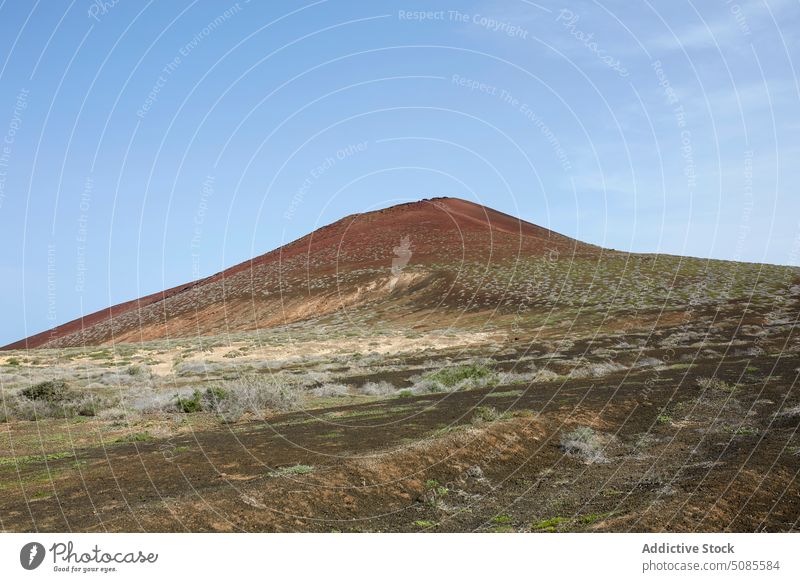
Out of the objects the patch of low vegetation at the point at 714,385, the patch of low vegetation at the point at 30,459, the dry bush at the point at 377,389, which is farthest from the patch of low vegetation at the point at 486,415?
the patch of low vegetation at the point at 30,459

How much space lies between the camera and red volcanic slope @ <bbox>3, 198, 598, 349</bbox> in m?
80.7

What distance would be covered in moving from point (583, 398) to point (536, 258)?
6143 cm

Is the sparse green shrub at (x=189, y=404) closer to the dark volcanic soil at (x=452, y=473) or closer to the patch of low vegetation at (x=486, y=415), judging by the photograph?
the dark volcanic soil at (x=452, y=473)

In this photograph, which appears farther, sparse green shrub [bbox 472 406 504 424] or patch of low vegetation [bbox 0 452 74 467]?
sparse green shrub [bbox 472 406 504 424]

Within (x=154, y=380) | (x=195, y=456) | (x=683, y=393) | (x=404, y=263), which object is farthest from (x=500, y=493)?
(x=404, y=263)

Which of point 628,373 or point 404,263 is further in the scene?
point 404,263

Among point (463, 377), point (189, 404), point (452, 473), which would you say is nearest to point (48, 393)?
point (189, 404)

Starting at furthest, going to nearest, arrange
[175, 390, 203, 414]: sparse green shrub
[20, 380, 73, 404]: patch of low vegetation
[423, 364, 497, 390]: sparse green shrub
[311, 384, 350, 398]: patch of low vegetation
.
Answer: [423, 364, 497, 390]: sparse green shrub
[311, 384, 350, 398]: patch of low vegetation
[20, 380, 73, 404]: patch of low vegetation
[175, 390, 203, 414]: sparse green shrub

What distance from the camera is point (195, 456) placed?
17.2 metres

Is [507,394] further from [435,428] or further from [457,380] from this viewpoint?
[435,428]

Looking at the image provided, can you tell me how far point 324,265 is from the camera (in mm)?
91375

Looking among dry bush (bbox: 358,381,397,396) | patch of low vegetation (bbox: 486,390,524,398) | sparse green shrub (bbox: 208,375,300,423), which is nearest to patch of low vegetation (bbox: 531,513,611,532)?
patch of low vegetation (bbox: 486,390,524,398)

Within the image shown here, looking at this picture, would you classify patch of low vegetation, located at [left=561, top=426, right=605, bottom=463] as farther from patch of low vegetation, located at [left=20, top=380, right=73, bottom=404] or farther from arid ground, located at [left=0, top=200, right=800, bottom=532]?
patch of low vegetation, located at [left=20, top=380, right=73, bottom=404]

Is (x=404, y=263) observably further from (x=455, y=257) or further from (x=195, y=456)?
(x=195, y=456)
